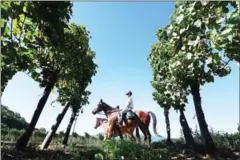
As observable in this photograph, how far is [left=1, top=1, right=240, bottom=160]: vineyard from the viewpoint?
5.05 meters

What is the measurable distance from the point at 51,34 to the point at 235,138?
22.1 m

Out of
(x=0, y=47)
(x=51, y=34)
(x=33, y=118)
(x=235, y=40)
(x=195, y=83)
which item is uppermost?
(x=195, y=83)

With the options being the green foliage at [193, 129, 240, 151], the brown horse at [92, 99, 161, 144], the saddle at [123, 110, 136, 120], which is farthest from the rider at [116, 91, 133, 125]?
the green foliage at [193, 129, 240, 151]

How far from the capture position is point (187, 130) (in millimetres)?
27516

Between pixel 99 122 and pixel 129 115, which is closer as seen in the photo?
pixel 129 115

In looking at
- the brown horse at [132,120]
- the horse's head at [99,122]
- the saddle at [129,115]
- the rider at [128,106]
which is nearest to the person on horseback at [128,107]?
the rider at [128,106]

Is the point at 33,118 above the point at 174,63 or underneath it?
above

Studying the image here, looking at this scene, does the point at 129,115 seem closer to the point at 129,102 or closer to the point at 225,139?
the point at 129,102

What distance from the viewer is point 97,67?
85.5ft

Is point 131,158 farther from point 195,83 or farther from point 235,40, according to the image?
point 235,40

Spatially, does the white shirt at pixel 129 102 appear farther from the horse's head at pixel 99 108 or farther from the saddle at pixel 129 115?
the horse's head at pixel 99 108

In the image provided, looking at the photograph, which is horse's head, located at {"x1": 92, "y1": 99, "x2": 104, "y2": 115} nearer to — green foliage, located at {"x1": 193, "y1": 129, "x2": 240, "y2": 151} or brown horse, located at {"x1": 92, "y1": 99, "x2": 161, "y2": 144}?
brown horse, located at {"x1": 92, "y1": 99, "x2": 161, "y2": 144}

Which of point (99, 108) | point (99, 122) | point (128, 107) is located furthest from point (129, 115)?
point (99, 122)

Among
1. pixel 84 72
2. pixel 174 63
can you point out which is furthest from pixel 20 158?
pixel 174 63
